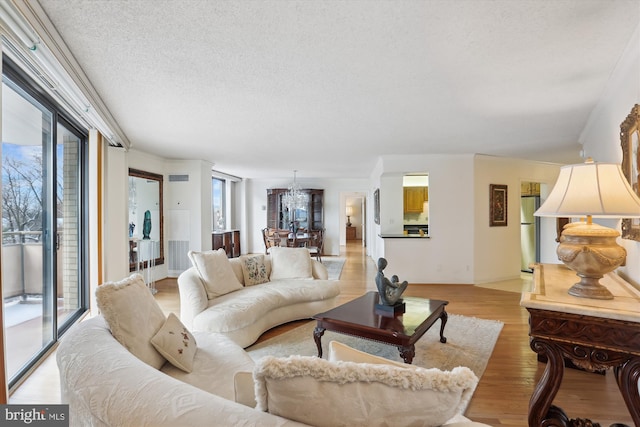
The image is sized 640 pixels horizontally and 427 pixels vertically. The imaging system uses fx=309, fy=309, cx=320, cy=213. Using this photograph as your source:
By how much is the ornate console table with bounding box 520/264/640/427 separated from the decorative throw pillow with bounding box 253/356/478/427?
1.10 m

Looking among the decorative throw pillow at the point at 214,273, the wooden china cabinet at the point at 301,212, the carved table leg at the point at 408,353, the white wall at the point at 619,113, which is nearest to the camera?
the white wall at the point at 619,113

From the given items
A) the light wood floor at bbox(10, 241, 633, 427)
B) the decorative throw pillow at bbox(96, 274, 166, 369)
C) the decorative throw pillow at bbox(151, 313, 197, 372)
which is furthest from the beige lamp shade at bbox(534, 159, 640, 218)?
the decorative throw pillow at bbox(96, 274, 166, 369)

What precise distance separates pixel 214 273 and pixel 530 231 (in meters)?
6.81

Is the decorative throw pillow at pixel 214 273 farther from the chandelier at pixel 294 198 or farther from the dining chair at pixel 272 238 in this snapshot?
the chandelier at pixel 294 198

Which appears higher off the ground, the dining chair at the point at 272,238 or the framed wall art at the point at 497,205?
the framed wall art at the point at 497,205

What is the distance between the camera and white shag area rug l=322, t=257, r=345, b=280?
6.24m

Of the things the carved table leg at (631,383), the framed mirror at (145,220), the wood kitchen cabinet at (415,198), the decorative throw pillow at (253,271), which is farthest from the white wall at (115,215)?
the wood kitchen cabinet at (415,198)

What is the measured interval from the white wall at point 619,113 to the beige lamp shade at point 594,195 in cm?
73

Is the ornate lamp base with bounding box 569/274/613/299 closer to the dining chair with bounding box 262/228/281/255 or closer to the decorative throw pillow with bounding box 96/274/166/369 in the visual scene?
the decorative throw pillow with bounding box 96/274/166/369

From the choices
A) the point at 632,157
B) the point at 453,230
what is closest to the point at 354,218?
the point at 453,230

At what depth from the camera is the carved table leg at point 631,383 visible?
1.39 meters

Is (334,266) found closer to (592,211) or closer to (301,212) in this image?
(301,212)

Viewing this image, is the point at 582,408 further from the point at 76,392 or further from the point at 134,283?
the point at 134,283

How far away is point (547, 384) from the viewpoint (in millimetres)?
1604
